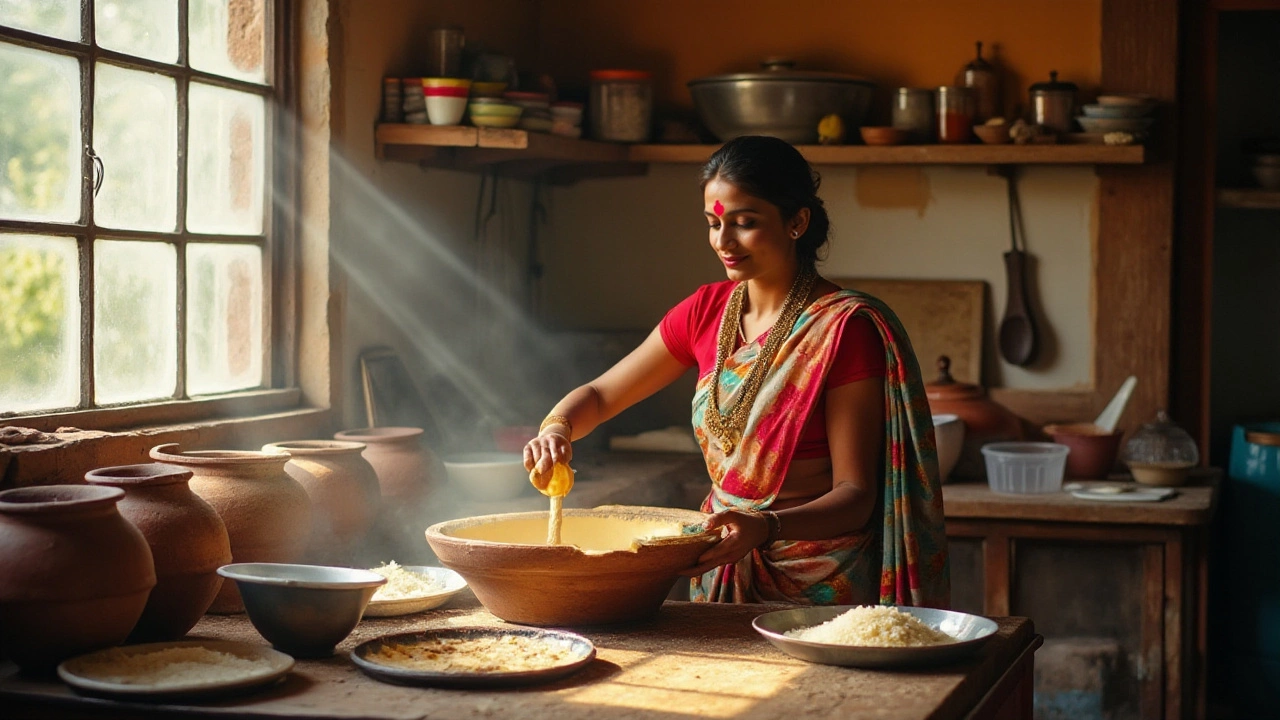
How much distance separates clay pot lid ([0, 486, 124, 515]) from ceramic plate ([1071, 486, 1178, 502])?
2.77 m

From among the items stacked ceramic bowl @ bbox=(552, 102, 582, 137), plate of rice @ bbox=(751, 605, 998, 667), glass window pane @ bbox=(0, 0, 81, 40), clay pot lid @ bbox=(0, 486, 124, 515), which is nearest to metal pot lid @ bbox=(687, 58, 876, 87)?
stacked ceramic bowl @ bbox=(552, 102, 582, 137)

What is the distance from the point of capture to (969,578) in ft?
12.9

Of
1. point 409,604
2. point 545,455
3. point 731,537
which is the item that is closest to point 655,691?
point 731,537

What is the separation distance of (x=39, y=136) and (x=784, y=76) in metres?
2.29

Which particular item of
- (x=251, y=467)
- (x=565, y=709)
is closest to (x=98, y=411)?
(x=251, y=467)

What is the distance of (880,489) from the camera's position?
2.50m

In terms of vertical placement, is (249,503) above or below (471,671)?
above

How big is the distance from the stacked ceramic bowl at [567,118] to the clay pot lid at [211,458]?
1.81 m

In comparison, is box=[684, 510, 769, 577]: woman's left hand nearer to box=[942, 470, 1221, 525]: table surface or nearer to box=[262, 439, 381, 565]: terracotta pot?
box=[262, 439, 381, 565]: terracotta pot

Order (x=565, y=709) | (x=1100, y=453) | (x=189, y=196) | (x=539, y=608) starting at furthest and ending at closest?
(x=1100, y=453) < (x=189, y=196) < (x=539, y=608) < (x=565, y=709)

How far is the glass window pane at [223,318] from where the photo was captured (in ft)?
9.96

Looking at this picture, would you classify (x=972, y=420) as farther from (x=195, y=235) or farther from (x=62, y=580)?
(x=62, y=580)

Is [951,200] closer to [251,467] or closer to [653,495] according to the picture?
[653,495]

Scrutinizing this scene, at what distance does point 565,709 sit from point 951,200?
10.3ft
